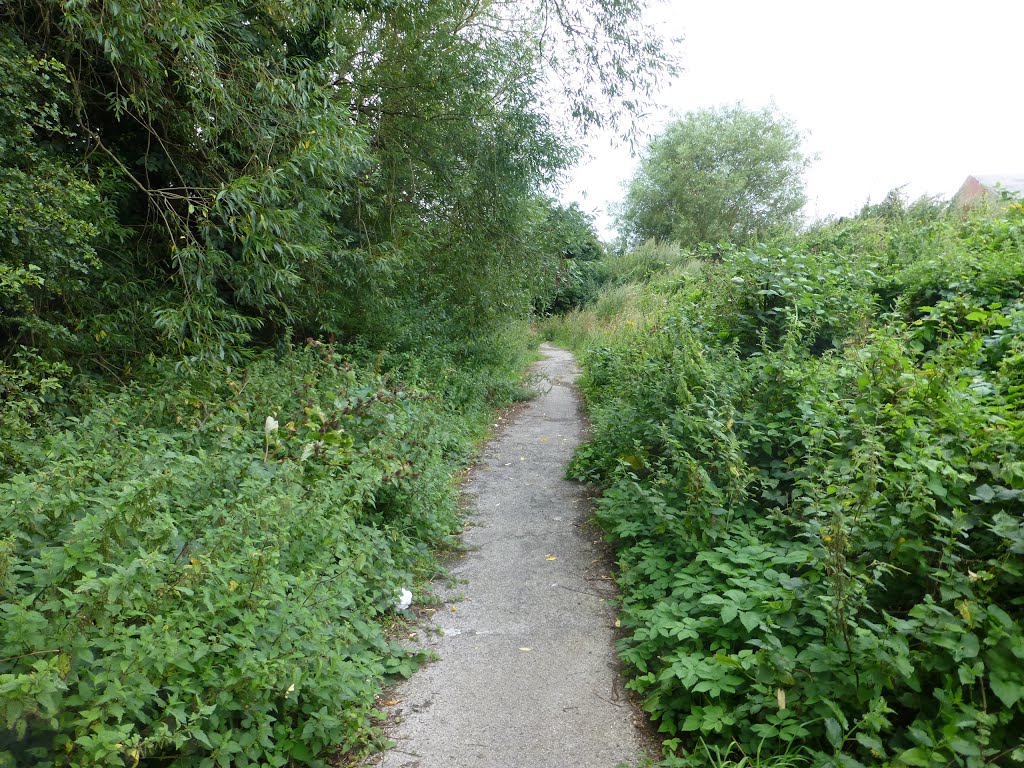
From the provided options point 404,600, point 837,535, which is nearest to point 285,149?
point 404,600

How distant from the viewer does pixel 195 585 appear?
8.97ft

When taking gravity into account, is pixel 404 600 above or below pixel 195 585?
below

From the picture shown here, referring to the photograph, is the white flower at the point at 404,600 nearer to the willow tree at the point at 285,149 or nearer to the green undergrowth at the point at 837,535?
the green undergrowth at the point at 837,535

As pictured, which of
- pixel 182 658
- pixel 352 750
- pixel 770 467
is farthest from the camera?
pixel 770 467

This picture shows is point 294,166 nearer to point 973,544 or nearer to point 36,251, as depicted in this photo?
point 36,251

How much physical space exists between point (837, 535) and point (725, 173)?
107 ft

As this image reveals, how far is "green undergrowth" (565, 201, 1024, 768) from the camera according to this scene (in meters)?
2.40

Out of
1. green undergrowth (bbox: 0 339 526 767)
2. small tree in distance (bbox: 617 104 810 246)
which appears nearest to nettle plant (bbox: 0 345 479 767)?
green undergrowth (bbox: 0 339 526 767)

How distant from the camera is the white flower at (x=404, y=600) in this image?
13.5 feet

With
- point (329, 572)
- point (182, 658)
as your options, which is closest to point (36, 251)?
point (329, 572)

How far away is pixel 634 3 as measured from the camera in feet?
29.8

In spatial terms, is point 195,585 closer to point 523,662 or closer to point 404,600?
point 404,600

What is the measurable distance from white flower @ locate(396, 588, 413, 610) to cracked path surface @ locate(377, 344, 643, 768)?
0.69ft

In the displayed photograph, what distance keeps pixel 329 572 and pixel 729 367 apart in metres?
3.77
